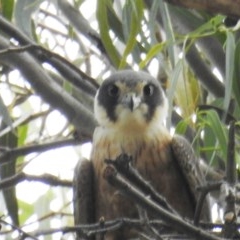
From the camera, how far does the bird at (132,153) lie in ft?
11.9

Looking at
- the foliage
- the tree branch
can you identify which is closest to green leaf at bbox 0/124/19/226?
the foliage

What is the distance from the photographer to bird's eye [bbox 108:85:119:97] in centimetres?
376

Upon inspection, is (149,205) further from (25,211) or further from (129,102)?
(25,211)

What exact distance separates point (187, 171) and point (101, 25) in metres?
0.66

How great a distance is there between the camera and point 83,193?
3709 millimetres

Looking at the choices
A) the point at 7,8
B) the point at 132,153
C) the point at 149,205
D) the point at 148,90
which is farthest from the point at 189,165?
the point at 149,205

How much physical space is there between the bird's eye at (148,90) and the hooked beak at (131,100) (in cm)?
7

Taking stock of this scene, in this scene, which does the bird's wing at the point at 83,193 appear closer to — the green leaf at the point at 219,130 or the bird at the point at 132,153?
the bird at the point at 132,153

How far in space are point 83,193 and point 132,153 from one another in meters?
0.25

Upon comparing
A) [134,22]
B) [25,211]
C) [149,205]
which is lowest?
[149,205]

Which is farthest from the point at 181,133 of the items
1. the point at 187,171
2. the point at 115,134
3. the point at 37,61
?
the point at 37,61

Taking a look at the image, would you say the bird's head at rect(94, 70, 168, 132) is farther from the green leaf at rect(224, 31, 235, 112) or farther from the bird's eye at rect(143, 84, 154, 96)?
the green leaf at rect(224, 31, 235, 112)

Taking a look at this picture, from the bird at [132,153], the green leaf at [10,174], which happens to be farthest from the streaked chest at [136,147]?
the green leaf at [10,174]

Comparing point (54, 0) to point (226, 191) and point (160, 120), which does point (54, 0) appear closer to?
point (160, 120)
